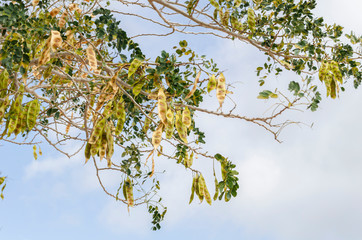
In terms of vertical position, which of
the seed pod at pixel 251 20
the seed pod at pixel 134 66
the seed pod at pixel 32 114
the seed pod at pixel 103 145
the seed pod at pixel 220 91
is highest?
the seed pod at pixel 251 20

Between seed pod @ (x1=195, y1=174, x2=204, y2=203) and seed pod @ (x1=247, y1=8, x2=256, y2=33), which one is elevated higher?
seed pod @ (x1=247, y1=8, x2=256, y2=33)

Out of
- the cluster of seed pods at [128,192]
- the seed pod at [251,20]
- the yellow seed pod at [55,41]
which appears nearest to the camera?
the yellow seed pod at [55,41]

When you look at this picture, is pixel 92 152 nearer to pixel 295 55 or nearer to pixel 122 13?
pixel 295 55

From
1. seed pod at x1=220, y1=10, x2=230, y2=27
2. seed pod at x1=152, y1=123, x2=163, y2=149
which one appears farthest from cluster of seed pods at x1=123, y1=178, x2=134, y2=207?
seed pod at x1=220, y1=10, x2=230, y2=27

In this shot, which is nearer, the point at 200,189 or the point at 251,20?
the point at 200,189

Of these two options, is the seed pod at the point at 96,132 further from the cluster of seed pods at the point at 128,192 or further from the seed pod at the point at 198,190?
the cluster of seed pods at the point at 128,192

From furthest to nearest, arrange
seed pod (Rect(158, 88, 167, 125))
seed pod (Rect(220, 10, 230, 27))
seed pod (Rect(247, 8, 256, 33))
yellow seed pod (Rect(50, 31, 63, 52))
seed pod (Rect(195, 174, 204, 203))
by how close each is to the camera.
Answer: seed pod (Rect(220, 10, 230, 27))
seed pod (Rect(247, 8, 256, 33))
seed pod (Rect(195, 174, 204, 203))
yellow seed pod (Rect(50, 31, 63, 52))
seed pod (Rect(158, 88, 167, 125))

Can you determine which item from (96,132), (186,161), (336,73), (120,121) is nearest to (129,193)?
(186,161)

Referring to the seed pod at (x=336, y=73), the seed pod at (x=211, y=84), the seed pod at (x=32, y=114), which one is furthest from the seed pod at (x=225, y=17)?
the seed pod at (x=32, y=114)

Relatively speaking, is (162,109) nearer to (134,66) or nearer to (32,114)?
(134,66)

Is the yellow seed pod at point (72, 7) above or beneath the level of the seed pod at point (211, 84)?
above

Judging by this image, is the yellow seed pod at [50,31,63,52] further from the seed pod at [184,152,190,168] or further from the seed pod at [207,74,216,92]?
the seed pod at [184,152,190,168]

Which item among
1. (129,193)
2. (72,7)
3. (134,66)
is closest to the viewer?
(134,66)

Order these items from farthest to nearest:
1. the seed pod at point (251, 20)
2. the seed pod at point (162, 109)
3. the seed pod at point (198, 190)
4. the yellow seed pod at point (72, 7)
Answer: the yellow seed pod at point (72, 7) < the seed pod at point (251, 20) < the seed pod at point (198, 190) < the seed pod at point (162, 109)
